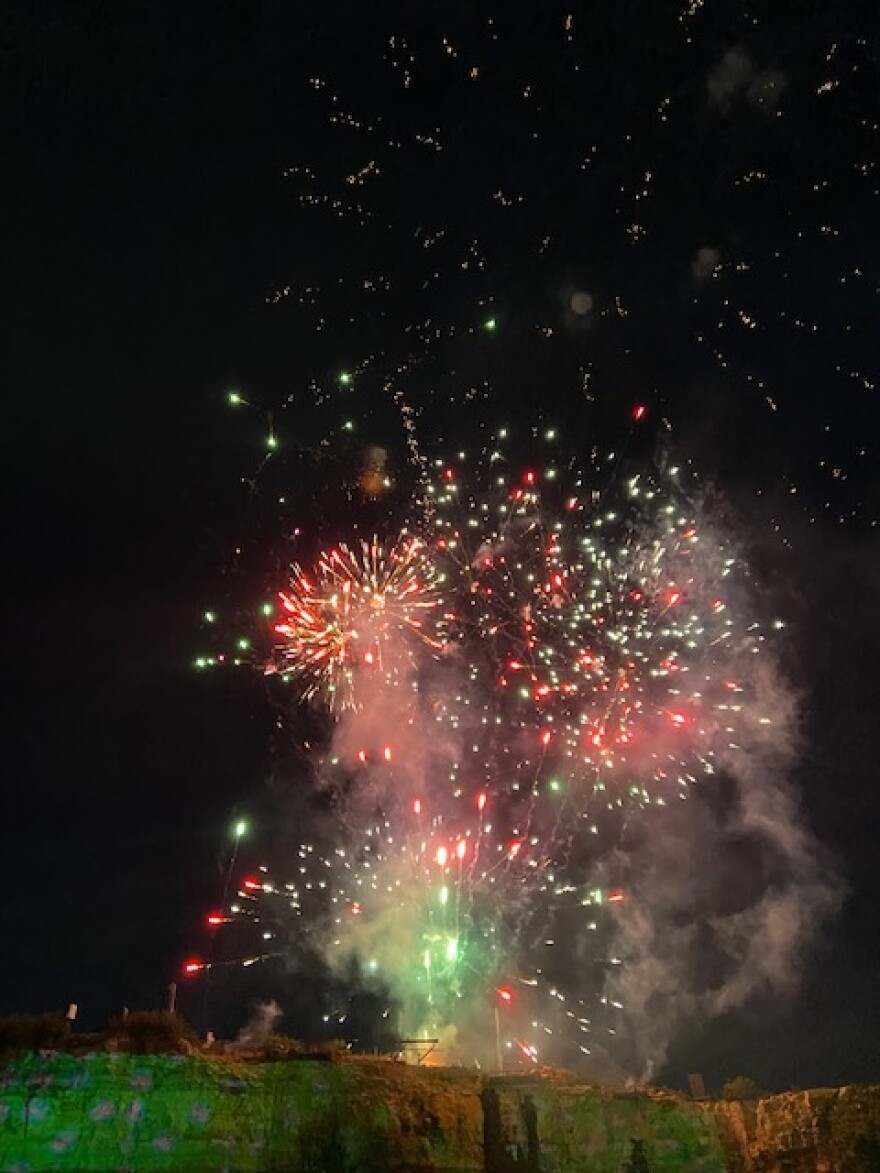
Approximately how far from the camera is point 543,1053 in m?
A: 27.6

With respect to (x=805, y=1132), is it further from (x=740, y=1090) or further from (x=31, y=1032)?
(x=31, y=1032)

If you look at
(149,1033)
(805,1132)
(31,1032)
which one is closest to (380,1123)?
(149,1033)

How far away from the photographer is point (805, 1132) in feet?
45.8

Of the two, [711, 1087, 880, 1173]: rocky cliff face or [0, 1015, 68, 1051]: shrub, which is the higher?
[0, 1015, 68, 1051]: shrub

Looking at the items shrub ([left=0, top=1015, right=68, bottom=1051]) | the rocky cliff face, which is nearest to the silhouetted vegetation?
the rocky cliff face

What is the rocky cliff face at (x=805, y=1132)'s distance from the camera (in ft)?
43.8

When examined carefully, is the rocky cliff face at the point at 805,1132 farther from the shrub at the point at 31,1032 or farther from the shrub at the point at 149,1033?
the shrub at the point at 31,1032

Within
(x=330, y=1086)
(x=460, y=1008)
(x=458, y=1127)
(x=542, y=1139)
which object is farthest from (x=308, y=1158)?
(x=460, y=1008)

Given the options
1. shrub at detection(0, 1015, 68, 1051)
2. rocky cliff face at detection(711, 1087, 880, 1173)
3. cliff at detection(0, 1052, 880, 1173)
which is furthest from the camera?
rocky cliff face at detection(711, 1087, 880, 1173)

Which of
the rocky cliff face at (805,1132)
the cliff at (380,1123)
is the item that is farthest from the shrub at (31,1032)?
the rocky cliff face at (805,1132)

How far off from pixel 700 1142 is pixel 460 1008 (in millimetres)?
11869

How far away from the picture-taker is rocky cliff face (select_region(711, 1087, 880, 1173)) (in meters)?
13.4

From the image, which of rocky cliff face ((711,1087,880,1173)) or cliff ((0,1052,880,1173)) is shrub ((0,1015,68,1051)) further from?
rocky cliff face ((711,1087,880,1173))

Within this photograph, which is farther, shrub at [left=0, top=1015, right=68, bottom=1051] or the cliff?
shrub at [left=0, top=1015, right=68, bottom=1051]
